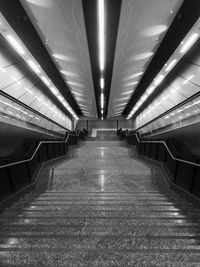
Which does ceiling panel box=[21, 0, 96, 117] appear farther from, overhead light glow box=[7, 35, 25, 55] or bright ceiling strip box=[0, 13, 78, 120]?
overhead light glow box=[7, 35, 25, 55]

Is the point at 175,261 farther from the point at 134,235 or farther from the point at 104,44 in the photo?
the point at 104,44

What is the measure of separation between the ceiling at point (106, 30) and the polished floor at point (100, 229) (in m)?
4.15

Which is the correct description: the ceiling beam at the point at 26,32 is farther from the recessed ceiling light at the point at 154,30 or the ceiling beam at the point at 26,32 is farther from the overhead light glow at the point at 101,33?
the recessed ceiling light at the point at 154,30

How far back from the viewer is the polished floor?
1526 millimetres

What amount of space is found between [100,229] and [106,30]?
4.89 meters

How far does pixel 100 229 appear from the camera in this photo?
1982 millimetres

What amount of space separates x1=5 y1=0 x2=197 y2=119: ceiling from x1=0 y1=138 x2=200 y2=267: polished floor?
415 centimetres

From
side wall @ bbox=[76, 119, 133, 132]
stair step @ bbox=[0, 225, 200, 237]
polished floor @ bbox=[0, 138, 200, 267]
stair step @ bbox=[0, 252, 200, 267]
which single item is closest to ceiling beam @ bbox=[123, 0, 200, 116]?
polished floor @ bbox=[0, 138, 200, 267]

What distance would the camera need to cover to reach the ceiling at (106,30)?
11.3ft

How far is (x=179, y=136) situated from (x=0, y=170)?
5815 millimetres

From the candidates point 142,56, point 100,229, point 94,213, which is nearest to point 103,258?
point 100,229

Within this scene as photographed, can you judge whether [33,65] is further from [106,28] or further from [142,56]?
[142,56]

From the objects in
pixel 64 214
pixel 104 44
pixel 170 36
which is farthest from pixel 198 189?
pixel 104 44

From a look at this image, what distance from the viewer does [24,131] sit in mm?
6164
